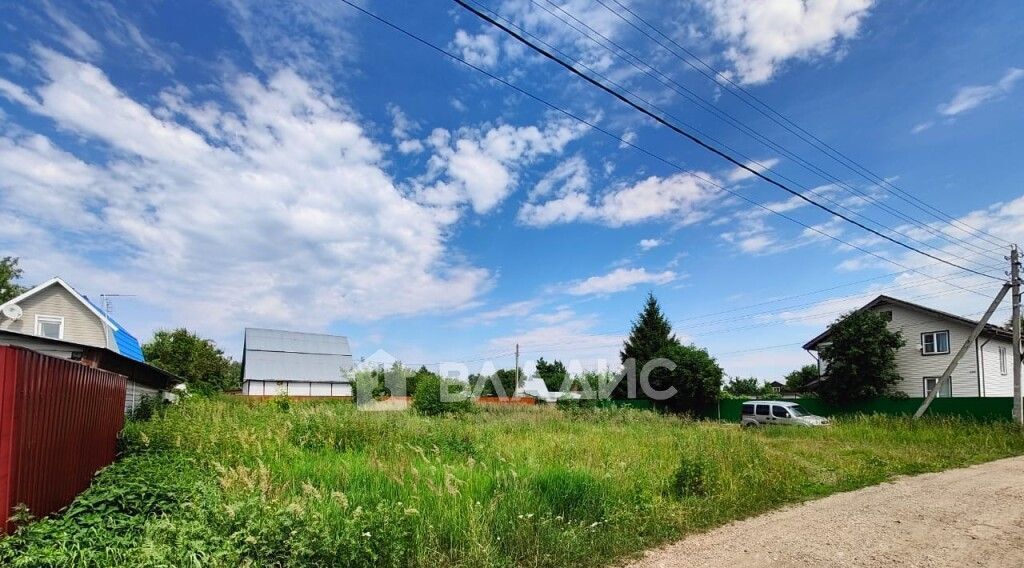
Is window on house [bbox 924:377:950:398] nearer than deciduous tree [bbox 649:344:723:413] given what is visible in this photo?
Yes

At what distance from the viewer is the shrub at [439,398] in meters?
23.0

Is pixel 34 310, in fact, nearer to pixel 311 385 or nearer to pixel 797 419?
pixel 311 385

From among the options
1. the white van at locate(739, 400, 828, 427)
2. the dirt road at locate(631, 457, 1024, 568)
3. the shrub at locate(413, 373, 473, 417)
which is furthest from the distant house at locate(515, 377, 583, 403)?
the dirt road at locate(631, 457, 1024, 568)

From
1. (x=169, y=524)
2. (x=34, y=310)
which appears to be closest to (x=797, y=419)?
(x=169, y=524)

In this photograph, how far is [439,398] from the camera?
23.1m

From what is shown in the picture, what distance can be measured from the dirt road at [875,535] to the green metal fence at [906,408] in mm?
13768

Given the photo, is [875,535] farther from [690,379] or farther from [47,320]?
[47,320]

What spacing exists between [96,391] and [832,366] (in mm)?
27789

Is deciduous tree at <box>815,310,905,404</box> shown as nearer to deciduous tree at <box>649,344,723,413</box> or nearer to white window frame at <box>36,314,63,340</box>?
deciduous tree at <box>649,344,723,413</box>

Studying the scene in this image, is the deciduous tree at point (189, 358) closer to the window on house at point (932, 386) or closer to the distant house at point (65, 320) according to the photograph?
the distant house at point (65, 320)

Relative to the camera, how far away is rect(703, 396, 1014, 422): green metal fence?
18891 mm

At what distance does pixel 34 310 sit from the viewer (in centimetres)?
2031

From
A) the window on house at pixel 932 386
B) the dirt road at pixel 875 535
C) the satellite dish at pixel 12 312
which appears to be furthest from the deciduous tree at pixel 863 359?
the satellite dish at pixel 12 312

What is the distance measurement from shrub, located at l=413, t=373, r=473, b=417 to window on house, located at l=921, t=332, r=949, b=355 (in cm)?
2267
